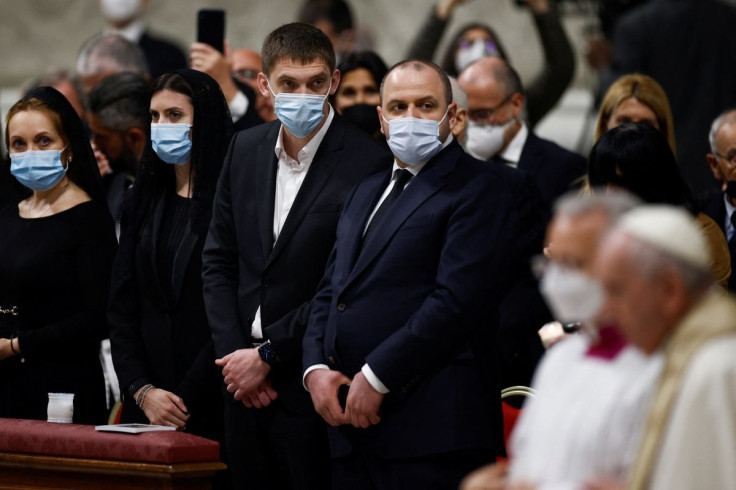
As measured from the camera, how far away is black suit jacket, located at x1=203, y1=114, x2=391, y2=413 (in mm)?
4762

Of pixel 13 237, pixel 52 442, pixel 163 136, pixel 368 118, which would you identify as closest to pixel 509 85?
pixel 368 118

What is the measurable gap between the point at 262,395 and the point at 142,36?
15.7ft

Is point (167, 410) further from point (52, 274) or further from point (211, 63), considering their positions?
point (211, 63)

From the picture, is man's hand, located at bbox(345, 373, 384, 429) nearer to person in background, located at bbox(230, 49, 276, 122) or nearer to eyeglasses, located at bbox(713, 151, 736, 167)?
eyeglasses, located at bbox(713, 151, 736, 167)

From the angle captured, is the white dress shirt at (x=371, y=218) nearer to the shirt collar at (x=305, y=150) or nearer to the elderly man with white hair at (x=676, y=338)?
the shirt collar at (x=305, y=150)

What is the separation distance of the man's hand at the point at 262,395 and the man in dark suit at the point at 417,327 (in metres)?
0.31

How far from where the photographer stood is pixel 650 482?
2.73 m

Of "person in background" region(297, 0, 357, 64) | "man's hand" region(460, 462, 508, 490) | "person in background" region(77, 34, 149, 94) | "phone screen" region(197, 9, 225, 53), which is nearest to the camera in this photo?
"man's hand" region(460, 462, 508, 490)

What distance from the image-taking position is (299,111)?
487 cm

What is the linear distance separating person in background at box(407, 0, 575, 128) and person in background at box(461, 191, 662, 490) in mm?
4425

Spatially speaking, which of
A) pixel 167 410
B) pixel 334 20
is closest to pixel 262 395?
pixel 167 410

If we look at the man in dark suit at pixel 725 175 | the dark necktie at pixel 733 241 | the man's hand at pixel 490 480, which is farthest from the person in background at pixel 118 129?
the man's hand at pixel 490 480

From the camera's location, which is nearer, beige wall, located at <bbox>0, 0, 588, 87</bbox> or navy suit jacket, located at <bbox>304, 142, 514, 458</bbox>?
navy suit jacket, located at <bbox>304, 142, 514, 458</bbox>

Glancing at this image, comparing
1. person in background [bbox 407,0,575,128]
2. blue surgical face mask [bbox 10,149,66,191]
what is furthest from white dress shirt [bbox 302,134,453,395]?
person in background [bbox 407,0,575,128]
